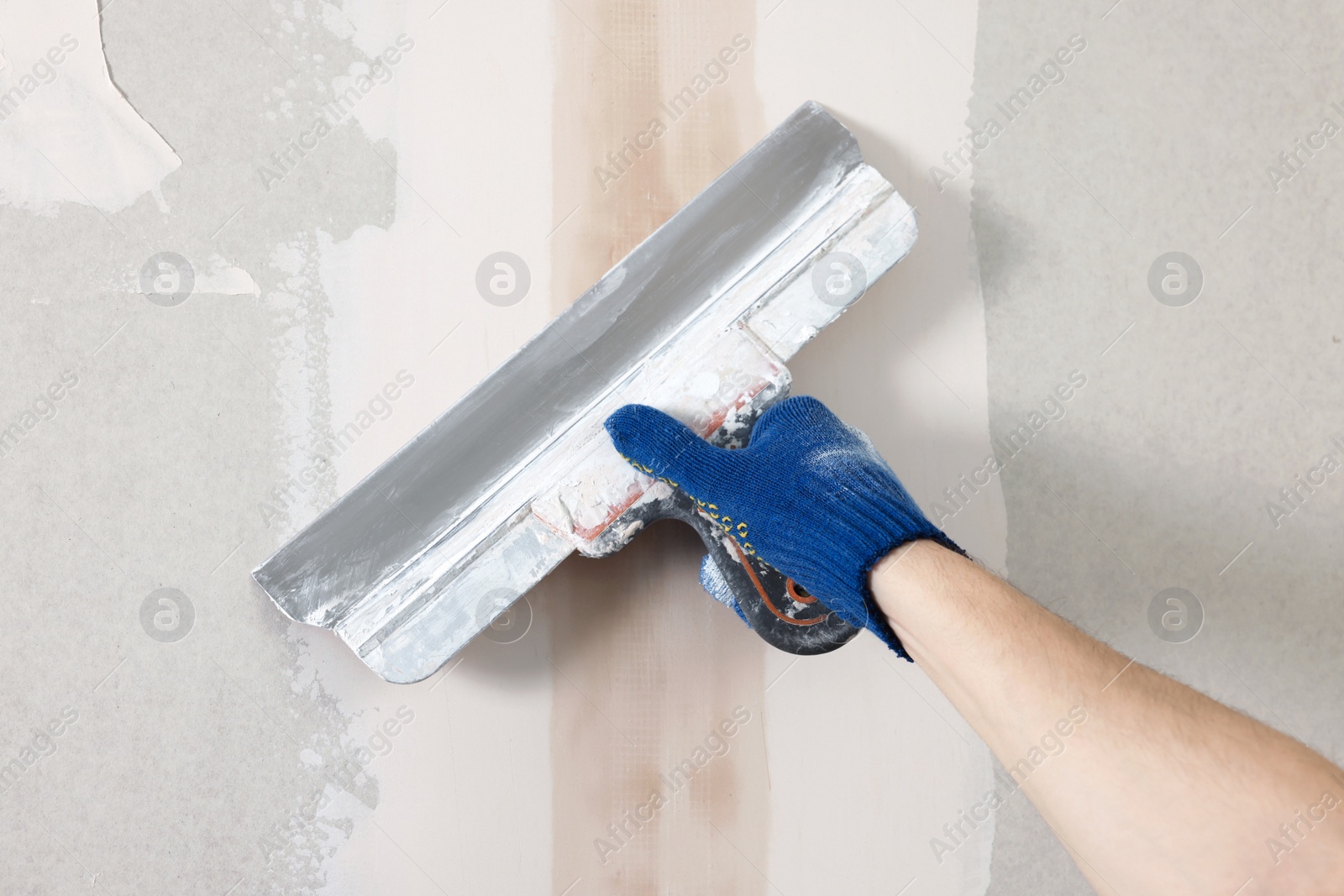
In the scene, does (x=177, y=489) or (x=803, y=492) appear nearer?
(x=803, y=492)

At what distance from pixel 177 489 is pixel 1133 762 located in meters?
1.34

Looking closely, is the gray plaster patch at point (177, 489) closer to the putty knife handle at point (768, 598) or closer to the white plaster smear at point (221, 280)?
the white plaster smear at point (221, 280)

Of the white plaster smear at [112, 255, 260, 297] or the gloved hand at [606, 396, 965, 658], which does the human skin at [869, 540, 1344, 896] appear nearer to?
the gloved hand at [606, 396, 965, 658]

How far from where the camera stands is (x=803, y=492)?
1.07 m

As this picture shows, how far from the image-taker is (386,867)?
1291mm

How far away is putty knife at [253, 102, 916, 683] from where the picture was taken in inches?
45.9

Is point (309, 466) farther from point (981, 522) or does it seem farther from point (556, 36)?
point (981, 522)

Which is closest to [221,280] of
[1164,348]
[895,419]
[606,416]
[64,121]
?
[64,121]

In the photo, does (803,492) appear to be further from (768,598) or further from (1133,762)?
(1133,762)

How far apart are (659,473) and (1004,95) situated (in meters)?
0.99

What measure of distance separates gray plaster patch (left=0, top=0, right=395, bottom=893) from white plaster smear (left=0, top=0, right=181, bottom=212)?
3 centimetres

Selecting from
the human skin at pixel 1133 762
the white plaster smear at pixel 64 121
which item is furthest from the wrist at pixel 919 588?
the white plaster smear at pixel 64 121

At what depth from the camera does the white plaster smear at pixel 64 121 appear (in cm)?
125

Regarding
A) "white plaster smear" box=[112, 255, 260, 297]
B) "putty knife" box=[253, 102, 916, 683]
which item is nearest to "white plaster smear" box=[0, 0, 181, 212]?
"white plaster smear" box=[112, 255, 260, 297]
